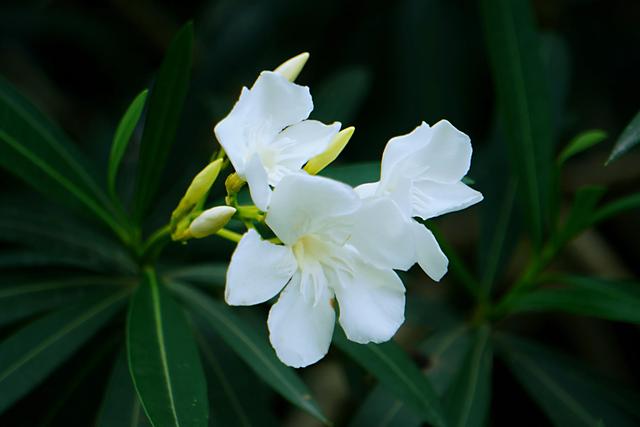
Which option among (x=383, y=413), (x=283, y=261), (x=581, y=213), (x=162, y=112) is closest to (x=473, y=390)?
(x=383, y=413)

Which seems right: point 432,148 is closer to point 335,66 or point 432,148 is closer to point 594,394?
point 594,394

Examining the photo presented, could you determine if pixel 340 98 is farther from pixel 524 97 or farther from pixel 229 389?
pixel 229 389

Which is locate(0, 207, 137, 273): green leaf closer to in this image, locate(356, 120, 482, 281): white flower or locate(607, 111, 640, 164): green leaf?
locate(356, 120, 482, 281): white flower

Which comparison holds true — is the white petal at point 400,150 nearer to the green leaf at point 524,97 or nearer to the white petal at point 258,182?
the white petal at point 258,182

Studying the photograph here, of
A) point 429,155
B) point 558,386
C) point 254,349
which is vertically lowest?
point 558,386

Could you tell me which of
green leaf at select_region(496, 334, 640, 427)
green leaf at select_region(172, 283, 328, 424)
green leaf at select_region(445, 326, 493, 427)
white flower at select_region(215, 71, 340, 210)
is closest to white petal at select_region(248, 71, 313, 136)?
white flower at select_region(215, 71, 340, 210)

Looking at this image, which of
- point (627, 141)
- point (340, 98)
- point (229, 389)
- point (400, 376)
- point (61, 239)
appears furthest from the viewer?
point (340, 98)

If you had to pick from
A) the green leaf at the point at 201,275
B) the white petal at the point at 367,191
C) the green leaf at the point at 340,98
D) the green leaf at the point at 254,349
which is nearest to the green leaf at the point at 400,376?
the green leaf at the point at 254,349
